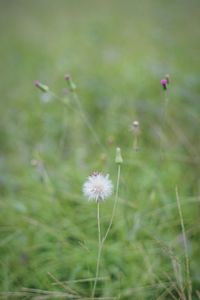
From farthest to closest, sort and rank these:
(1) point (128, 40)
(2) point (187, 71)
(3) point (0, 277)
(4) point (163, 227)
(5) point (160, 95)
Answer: (1) point (128, 40) → (2) point (187, 71) → (5) point (160, 95) → (4) point (163, 227) → (3) point (0, 277)

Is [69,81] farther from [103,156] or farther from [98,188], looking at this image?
[98,188]

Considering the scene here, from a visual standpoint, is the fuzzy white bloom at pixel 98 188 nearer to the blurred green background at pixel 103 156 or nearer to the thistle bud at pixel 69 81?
the blurred green background at pixel 103 156

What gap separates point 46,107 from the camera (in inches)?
86.3

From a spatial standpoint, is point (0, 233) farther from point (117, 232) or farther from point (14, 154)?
point (14, 154)

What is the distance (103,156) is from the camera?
1.23 meters

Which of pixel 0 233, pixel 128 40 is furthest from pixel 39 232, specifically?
pixel 128 40

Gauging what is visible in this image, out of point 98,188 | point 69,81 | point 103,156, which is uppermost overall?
point 69,81

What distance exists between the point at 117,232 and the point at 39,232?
1.16ft

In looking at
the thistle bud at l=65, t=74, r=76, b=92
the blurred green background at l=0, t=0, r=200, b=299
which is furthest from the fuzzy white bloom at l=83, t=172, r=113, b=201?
the thistle bud at l=65, t=74, r=76, b=92

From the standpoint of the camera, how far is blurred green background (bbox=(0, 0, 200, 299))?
1.11 meters

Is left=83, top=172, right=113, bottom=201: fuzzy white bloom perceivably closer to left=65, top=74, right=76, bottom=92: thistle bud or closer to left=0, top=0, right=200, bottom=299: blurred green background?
left=0, top=0, right=200, bottom=299: blurred green background

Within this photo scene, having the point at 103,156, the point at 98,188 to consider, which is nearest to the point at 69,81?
the point at 103,156

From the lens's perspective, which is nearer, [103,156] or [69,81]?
[69,81]

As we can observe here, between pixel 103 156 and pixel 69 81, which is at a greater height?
pixel 69 81
